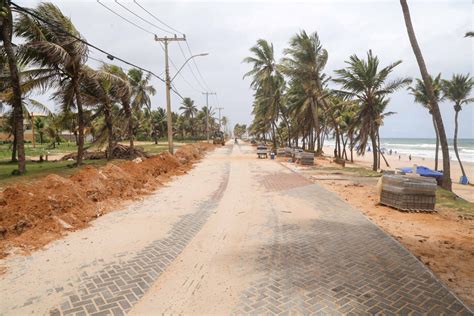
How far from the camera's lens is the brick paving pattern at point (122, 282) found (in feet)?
11.3

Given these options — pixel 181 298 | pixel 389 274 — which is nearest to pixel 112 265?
pixel 181 298

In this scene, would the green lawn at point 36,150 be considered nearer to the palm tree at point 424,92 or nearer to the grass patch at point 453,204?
the grass patch at point 453,204

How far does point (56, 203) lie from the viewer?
22.7 feet

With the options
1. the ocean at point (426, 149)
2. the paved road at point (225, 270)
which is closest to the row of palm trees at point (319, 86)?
the paved road at point (225, 270)

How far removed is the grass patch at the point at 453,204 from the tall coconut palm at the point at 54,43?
1390 centimetres

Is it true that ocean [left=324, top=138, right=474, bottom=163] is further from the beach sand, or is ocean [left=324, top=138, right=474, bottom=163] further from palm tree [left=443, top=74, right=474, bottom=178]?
palm tree [left=443, top=74, right=474, bottom=178]

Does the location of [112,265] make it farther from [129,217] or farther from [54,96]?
[54,96]

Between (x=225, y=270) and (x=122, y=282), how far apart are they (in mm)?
1489

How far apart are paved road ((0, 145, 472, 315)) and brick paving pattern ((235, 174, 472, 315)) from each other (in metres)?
0.01

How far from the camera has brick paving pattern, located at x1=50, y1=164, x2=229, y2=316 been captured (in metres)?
3.46

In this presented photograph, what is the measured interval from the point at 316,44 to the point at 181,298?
24.7 metres

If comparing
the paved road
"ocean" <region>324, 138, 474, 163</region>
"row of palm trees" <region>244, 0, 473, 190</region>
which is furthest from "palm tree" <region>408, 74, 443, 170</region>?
"ocean" <region>324, 138, 474, 163</region>

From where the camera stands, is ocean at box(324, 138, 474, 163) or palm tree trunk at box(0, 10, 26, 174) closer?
palm tree trunk at box(0, 10, 26, 174)

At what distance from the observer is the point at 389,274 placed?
14.1ft
